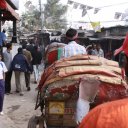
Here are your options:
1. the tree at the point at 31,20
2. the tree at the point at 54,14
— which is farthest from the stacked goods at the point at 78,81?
the tree at the point at 54,14

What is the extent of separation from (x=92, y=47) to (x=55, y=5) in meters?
55.8

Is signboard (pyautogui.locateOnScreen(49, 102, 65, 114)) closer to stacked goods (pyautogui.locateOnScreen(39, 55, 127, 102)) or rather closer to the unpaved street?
stacked goods (pyautogui.locateOnScreen(39, 55, 127, 102))

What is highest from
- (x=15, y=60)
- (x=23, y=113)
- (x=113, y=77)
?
(x=113, y=77)

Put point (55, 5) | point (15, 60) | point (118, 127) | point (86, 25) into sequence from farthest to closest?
point (55, 5) → point (86, 25) → point (15, 60) → point (118, 127)

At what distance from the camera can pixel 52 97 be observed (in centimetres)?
405

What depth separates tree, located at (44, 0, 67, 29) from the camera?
72312mm

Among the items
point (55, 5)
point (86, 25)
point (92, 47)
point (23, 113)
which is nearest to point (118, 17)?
point (92, 47)

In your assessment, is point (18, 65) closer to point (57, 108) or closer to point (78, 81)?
point (57, 108)

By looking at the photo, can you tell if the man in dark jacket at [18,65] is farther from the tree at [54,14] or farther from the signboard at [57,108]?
the tree at [54,14]

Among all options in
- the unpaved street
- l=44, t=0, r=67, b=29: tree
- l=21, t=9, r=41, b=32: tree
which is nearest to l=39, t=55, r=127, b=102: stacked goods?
the unpaved street

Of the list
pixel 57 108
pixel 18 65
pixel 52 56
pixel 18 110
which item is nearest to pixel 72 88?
pixel 57 108

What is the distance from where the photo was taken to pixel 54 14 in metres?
74.3

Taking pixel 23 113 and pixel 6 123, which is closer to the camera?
pixel 6 123

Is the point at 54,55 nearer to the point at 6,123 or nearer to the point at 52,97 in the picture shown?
the point at 6,123
